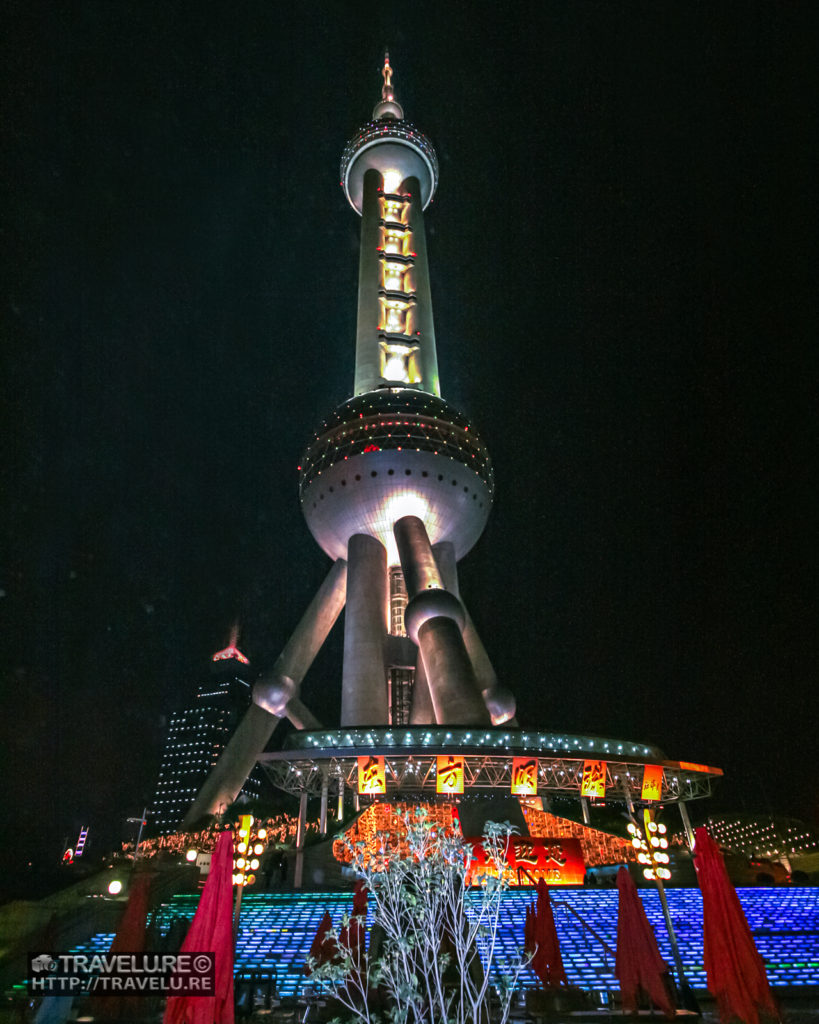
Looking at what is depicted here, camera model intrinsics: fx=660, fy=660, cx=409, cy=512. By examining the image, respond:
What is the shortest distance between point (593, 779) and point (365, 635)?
15.6 meters

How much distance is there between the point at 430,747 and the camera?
27.7 meters

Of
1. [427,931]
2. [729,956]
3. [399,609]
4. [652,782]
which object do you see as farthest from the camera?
[399,609]

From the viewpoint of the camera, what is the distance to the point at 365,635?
39.6 m

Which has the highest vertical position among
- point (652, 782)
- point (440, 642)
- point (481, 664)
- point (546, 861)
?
point (481, 664)

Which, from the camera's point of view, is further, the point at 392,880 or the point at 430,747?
the point at 430,747

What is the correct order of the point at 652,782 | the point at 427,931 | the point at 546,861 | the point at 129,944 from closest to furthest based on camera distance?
the point at 427,931
the point at 129,944
the point at 546,861
the point at 652,782

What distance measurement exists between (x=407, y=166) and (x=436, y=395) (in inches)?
1113

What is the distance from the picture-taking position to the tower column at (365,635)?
3731 centimetres

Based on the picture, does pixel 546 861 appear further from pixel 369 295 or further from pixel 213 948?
pixel 369 295

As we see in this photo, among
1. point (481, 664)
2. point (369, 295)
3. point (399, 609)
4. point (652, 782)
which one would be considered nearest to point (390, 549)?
point (399, 609)

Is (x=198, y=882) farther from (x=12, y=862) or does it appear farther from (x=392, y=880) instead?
(x=392, y=880)

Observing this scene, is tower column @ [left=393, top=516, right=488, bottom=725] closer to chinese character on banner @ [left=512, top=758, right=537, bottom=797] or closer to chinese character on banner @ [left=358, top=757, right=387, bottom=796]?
chinese character on banner @ [left=512, top=758, right=537, bottom=797]

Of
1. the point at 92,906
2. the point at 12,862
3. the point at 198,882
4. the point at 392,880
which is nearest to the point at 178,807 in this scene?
the point at 12,862

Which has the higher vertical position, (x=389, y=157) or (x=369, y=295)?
(x=389, y=157)
